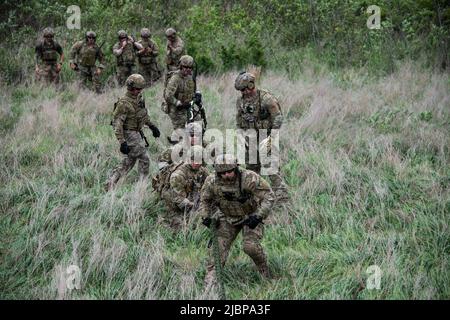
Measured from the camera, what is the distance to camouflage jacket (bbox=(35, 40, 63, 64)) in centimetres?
1248

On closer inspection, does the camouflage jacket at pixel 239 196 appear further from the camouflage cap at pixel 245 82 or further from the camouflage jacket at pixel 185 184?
the camouflage cap at pixel 245 82

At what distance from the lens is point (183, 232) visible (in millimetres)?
6680

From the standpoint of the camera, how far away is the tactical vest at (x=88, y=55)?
12438 mm

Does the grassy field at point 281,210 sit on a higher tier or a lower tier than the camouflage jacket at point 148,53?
lower

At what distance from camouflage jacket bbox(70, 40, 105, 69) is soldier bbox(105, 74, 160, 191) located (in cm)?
492

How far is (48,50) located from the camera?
12.5 meters

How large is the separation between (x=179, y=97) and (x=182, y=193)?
288cm

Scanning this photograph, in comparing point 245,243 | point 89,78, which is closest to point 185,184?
point 245,243

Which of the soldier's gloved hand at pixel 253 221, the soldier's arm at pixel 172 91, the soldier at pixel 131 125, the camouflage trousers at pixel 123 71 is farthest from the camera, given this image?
the camouflage trousers at pixel 123 71

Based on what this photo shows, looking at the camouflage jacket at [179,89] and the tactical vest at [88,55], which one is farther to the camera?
the tactical vest at [88,55]

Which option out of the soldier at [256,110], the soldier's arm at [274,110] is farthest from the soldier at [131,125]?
the soldier's arm at [274,110]

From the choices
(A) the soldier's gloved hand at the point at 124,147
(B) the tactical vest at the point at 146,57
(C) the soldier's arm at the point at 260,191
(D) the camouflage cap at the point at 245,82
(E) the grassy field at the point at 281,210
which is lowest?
(E) the grassy field at the point at 281,210

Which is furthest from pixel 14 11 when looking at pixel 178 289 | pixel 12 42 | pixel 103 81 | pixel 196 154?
pixel 178 289

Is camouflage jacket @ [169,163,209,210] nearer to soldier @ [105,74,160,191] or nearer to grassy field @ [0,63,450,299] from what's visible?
grassy field @ [0,63,450,299]
